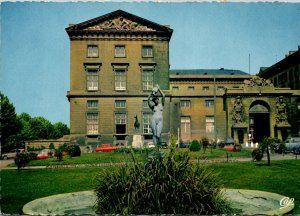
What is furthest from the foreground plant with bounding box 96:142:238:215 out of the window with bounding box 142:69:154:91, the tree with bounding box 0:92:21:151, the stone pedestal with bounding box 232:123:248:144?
the stone pedestal with bounding box 232:123:248:144

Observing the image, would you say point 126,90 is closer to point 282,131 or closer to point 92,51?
point 92,51

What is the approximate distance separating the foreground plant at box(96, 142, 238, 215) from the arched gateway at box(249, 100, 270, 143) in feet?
119

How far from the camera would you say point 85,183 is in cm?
1359

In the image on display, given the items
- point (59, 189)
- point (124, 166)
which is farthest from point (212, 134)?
point (124, 166)

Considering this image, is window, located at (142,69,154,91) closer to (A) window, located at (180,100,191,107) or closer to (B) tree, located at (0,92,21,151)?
(A) window, located at (180,100,191,107)

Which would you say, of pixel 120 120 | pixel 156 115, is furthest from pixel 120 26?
pixel 156 115

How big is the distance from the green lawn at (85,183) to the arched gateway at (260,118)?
25661 millimetres

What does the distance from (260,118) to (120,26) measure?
2133cm

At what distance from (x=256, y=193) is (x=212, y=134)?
32416mm

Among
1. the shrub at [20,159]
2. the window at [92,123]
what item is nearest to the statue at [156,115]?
the shrub at [20,159]

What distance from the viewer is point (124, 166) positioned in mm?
8039

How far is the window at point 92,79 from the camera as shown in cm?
3906

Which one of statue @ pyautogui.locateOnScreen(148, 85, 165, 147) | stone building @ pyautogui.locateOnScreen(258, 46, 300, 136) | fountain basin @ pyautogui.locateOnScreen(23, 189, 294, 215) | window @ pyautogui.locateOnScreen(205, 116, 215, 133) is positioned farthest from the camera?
window @ pyautogui.locateOnScreen(205, 116, 215, 133)

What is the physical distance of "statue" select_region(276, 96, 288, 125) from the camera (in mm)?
41438
